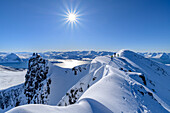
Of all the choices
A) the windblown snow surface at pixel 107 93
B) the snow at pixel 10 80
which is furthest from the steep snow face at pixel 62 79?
the snow at pixel 10 80

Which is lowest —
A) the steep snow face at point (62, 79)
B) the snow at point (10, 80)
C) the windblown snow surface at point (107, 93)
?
the snow at point (10, 80)

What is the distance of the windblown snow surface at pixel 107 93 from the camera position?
5086 mm

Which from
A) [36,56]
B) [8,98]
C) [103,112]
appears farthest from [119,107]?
[8,98]

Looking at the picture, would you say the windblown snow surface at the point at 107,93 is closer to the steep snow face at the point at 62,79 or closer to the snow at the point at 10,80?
the steep snow face at the point at 62,79

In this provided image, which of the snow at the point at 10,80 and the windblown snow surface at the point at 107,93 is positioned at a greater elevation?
the windblown snow surface at the point at 107,93

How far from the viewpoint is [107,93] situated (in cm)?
751

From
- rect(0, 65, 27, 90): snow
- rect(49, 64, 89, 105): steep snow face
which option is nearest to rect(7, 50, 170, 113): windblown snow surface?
rect(49, 64, 89, 105): steep snow face

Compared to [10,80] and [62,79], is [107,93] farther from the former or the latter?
[10,80]

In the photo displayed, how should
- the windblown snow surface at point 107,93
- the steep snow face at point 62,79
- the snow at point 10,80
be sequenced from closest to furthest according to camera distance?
the windblown snow surface at point 107,93 < the steep snow face at point 62,79 < the snow at point 10,80

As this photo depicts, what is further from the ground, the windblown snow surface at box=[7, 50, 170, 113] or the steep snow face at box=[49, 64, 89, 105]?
the windblown snow surface at box=[7, 50, 170, 113]

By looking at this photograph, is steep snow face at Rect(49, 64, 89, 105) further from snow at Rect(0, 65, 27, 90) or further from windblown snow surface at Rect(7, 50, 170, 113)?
snow at Rect(0, 65, 27, 90)

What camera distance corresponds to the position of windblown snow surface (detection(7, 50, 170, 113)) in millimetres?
5086

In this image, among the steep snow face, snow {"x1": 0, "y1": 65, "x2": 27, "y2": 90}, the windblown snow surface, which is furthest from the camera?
snow {"x1": 0, "y1": 65, "x2": 27, "y2": 90}

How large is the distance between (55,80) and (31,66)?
982 centimetres
